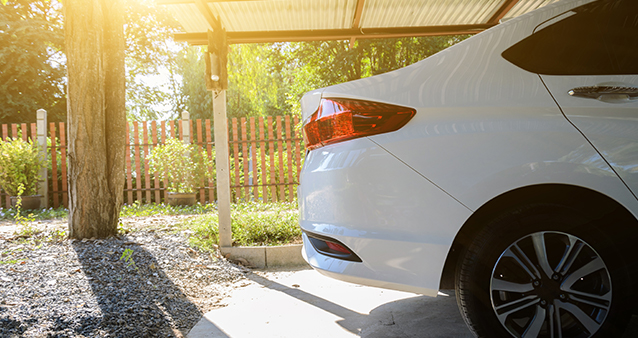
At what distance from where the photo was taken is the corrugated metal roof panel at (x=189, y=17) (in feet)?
13.5

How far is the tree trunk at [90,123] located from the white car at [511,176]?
3625mm

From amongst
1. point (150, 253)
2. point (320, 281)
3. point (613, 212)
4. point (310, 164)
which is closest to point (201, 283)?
point (150, 253)

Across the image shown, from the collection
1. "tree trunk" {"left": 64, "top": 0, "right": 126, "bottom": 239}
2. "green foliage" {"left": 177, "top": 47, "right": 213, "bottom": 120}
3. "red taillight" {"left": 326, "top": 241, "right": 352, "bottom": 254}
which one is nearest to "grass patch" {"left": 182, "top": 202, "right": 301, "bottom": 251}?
"tree trunk" {"left": 64, "top": 0, "right": 126, "bottom": 239}

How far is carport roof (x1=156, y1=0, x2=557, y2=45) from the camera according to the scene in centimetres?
434

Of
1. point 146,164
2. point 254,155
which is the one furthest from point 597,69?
point 146,164

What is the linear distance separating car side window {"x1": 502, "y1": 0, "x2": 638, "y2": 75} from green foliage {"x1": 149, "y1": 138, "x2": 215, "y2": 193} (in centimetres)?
795

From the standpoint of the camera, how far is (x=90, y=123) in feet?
14.4

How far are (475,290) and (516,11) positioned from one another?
4.27m

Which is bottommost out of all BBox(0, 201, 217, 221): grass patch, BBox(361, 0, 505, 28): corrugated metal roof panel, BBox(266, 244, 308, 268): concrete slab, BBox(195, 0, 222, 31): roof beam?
BBox(266, 244, 308, 268): concrete slab

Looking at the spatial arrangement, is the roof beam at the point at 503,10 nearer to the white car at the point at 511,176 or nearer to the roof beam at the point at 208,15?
the white car at the point at 511,176

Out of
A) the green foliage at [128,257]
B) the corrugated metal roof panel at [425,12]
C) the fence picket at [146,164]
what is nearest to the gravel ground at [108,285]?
the green foliage at [128,257]

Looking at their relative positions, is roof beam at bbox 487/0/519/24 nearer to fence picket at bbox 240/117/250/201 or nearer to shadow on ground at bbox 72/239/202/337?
shadow on ground at bbox 72/239/202/337

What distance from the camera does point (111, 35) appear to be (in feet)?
15.1

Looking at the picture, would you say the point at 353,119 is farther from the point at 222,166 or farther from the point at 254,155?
the point at 254,155
